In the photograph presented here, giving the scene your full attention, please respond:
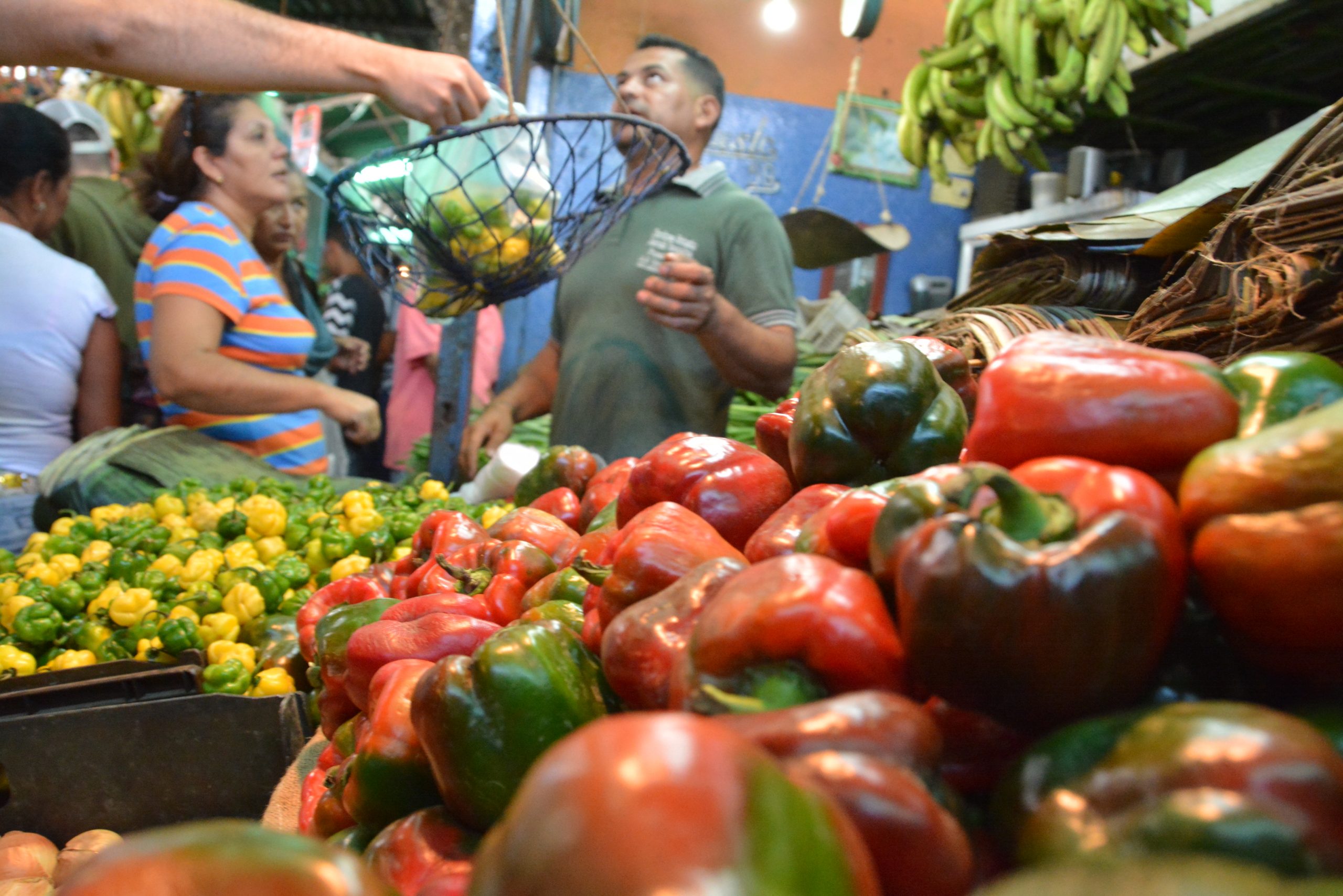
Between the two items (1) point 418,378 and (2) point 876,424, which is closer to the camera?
(2) point 876,424

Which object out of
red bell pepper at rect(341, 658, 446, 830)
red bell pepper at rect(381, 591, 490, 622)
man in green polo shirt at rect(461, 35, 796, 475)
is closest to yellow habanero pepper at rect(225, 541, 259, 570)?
man in green polo shirt at rect(461, 35, 796, 475)

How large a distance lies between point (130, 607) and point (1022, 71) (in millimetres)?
5010

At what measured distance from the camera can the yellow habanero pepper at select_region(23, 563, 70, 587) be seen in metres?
2.79

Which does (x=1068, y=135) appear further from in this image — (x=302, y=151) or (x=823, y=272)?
(x=302, y=151)

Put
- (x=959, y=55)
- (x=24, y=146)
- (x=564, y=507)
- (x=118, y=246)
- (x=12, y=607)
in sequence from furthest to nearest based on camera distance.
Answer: (x=118, y=246)
(x=959, y=55)
(x=24, y=146)
(x=12, y=607)
(x=564, y=507)

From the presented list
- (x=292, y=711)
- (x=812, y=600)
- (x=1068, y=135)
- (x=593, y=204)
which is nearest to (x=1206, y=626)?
(x=812, y=600)

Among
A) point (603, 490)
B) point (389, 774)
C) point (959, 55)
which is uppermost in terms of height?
point (959, 55)

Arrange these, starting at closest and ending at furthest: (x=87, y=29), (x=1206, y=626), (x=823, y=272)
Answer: (x=1206, y=626) → (x=87, y=29) → (x=823, y=272)

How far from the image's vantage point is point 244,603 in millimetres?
2684

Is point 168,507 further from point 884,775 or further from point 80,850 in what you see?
point 884,775

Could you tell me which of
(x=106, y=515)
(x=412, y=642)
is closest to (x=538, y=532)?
(x=412, y=642)

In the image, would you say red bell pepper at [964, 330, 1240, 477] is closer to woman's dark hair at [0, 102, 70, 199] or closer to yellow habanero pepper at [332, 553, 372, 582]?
yellow habanero pepper at [332, 553, 372, 582]

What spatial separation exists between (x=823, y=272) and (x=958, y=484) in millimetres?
7940

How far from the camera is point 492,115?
8.89ft
